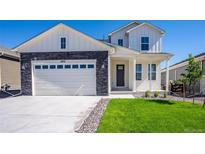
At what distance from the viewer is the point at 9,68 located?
51.3 ft

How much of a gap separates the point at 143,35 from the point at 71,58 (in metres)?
7.08

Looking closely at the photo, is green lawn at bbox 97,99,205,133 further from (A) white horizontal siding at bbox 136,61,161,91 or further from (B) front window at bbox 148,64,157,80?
(B) front window at bbox 148,64,157,80

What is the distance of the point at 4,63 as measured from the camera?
14.9 m

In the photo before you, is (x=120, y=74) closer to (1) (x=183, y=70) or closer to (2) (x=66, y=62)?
(2) (x=66, y=62)

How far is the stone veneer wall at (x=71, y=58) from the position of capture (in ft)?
38.6

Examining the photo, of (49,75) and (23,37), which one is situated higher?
(23,37)

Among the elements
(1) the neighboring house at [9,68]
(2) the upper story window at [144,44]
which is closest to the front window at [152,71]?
(2) the upper story window at [144,44]

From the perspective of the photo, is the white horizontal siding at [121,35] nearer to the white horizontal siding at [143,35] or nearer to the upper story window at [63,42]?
the white horizontal siding at [143,35]

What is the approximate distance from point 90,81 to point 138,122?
6967mm

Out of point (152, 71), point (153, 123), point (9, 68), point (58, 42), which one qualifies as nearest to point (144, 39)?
point (152, 71)
